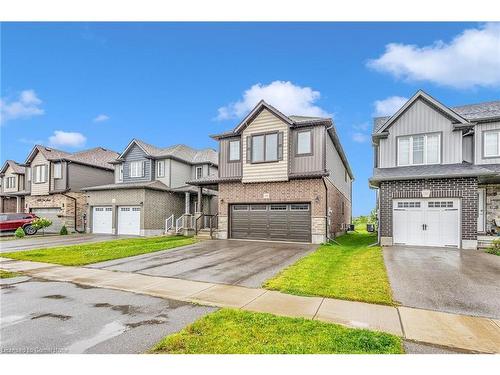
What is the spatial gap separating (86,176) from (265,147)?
19914 mm

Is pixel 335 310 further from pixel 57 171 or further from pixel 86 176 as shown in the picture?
pixel 57 171

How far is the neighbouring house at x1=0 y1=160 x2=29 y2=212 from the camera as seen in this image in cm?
3123

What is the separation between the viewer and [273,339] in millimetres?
3932

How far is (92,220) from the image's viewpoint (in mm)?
24344

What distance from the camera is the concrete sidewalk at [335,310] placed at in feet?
13.9

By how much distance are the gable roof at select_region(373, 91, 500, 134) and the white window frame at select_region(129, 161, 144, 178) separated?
1901 cm

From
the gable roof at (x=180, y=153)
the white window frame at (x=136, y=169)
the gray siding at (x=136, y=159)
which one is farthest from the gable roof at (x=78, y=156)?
the gable roof at (x=180, y=153)

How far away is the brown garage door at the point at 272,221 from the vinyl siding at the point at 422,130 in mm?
5133

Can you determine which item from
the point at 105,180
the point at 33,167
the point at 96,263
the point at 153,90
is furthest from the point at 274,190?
the point at 33,167

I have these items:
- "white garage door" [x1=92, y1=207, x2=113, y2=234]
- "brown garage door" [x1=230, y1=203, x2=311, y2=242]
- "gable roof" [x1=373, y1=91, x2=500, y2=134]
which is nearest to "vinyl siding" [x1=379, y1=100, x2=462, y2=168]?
"gable roof" [x1=373, y1=91, x2=500, y2=134]

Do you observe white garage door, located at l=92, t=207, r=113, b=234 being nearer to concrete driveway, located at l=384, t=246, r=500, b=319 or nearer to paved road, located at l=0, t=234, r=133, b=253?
paved road, located at l=0, t=234, r=133, b=253

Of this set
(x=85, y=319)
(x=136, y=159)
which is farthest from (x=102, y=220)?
(x=85, y=319)

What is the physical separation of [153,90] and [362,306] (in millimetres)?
25498
